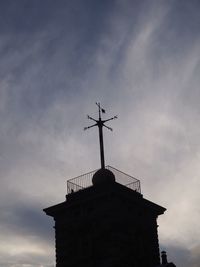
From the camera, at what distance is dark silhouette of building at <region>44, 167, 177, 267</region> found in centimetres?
3506

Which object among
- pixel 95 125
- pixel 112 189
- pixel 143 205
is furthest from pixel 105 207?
pixel 95 125

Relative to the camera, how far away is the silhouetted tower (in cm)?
3506

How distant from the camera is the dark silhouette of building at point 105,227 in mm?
35062

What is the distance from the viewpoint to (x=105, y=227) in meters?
35.3

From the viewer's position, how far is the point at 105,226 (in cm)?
3541

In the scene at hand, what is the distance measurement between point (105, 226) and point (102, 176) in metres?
3.68

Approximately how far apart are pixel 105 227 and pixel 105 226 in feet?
0.27

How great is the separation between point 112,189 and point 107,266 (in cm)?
517

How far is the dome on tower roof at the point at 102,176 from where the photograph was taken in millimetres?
37053

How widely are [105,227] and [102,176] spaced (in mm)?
3757

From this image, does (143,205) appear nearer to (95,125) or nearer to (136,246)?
(136,246)

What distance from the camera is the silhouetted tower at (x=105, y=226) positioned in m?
35.1

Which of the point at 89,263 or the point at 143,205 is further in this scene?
the point at 143,205

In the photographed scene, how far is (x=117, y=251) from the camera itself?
34.5 metres
